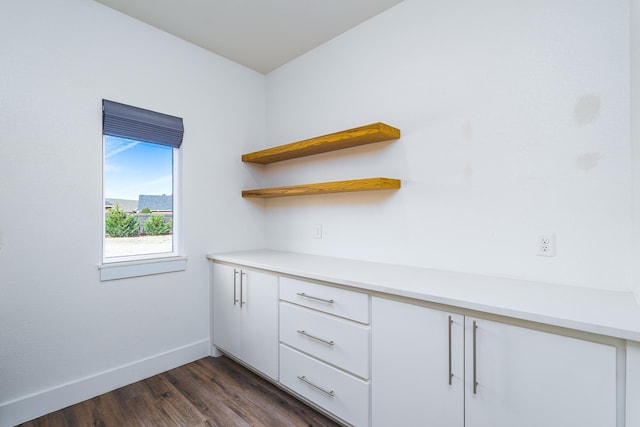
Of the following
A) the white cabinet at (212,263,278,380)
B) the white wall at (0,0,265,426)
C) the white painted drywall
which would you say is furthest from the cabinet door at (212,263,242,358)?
the white painted drywall

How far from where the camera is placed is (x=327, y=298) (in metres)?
1.72

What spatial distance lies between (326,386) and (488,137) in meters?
1.66

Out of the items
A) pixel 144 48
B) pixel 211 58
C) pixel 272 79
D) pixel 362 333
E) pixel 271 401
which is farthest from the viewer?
pixel 272 79

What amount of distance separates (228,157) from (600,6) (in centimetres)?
257

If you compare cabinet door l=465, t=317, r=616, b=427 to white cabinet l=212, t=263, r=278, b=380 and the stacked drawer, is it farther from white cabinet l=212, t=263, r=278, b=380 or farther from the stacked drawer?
white cabinet l=212, t=263, r=278, b=380

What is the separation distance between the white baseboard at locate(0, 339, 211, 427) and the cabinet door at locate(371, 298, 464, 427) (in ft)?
5.47

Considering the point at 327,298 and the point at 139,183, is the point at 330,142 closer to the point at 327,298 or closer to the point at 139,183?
the point at 327,298

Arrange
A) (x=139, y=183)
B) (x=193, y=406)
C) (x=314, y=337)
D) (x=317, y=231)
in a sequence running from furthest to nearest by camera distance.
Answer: (x=317, y=231) < (x=139, y=183) < (x=193, y=406) < (x=314, y=337)

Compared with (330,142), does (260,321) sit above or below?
below

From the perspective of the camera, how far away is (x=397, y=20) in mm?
2074

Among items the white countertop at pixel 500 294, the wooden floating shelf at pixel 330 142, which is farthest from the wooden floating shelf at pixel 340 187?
the white countertop at pixel 500 294

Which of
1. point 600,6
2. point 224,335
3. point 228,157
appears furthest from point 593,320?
point 228,157

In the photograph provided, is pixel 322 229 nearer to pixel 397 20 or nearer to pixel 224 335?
pixel 224 335

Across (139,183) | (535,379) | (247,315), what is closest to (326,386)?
(247,315)
